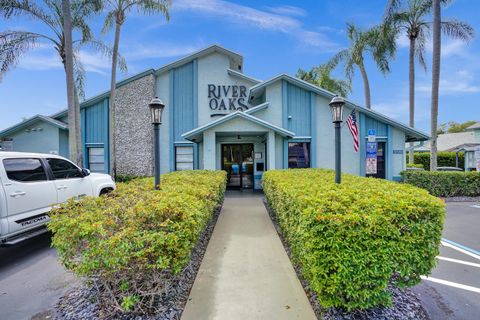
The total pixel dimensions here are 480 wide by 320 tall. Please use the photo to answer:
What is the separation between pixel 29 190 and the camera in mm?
4844

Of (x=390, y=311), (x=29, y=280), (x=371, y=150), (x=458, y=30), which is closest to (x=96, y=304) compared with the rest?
(x=29, y=280)

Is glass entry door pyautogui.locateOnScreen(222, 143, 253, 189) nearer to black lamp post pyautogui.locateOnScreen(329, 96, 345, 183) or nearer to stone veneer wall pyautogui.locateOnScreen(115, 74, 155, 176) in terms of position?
stone veneer wall pyautogui.locateOnScreen(115, 74, 155, 176)

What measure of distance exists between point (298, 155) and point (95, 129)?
1253 centimetres

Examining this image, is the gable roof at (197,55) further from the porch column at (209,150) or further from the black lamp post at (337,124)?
the black lamp post at (337,124)

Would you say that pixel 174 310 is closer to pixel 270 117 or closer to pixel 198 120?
pixel 270 117

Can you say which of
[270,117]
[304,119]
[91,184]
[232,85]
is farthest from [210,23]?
[91,184]

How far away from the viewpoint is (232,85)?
47.2 ft

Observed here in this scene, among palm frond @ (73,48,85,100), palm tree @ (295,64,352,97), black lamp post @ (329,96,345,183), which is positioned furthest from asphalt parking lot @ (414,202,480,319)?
palm tree @ (295,64,352,97)

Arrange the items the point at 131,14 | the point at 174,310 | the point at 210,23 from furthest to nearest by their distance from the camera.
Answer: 1. the point at 210,23
2. the point at 131,14
3. the point at 174,310

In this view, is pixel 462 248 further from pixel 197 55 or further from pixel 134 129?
pixel 134 129

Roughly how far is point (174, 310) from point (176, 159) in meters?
11.7

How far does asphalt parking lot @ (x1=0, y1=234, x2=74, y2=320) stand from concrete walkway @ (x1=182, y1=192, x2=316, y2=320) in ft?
7.34

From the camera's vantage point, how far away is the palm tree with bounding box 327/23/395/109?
54.6 ft

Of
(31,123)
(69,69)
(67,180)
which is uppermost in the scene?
(69,69)
